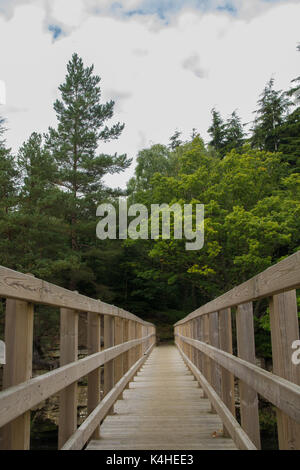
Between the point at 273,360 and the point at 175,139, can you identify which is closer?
the point at 273,360

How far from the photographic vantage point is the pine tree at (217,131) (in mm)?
32688

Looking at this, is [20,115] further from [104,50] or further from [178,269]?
[178,269]

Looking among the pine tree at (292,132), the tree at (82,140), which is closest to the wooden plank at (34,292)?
the tree at (82,140)

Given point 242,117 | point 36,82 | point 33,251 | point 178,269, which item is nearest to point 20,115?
point 36,82

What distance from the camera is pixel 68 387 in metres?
2.22

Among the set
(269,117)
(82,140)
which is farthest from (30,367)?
(269,117)

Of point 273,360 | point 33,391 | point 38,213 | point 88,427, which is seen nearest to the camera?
point 33,391

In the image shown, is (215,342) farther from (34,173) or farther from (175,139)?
(175,139)

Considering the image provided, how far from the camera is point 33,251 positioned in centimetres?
1664

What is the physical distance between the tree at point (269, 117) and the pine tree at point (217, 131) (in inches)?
138

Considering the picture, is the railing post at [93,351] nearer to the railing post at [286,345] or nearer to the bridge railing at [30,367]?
the bridge railing at [30,367]

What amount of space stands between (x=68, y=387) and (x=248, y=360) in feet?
3.36

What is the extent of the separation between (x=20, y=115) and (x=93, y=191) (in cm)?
837

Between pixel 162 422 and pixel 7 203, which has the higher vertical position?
pixel 7 203
